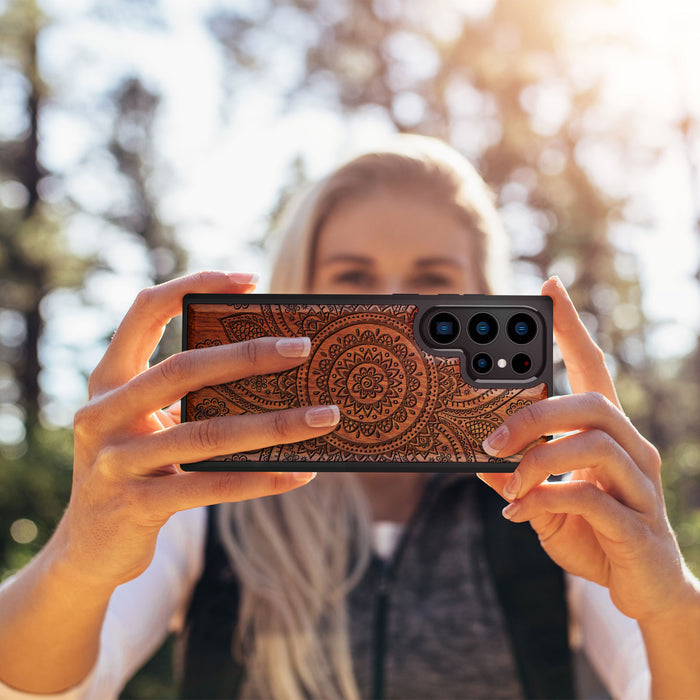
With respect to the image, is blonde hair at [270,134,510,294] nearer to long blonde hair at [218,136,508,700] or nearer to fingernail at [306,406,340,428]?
long blonde hair at [218,136,508,700]

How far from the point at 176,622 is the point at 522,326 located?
1908 millimetres

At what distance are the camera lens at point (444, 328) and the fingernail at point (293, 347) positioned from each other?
29cm

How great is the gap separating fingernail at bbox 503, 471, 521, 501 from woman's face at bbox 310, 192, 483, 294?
1249 millimetres

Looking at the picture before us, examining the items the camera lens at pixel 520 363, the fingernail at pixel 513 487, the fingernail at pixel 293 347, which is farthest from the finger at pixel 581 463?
the fingernail at pixel 293 347

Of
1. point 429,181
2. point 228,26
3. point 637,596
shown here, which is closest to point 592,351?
point 637,596

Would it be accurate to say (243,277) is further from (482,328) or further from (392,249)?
(392,249)

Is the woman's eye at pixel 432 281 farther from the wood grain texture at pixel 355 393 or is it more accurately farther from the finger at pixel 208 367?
the finger at pixel 208 367

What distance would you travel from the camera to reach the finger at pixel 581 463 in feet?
4.16

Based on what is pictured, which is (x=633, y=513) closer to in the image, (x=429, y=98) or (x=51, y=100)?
(x=429, y=98)

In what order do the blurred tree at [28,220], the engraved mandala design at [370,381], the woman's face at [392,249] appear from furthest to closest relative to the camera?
the blurred tree at [28,220], the woman's face at [392,249], the engraved mandala design at [370,381]

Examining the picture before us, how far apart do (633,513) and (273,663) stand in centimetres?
158

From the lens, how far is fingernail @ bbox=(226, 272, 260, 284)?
4.52 ft

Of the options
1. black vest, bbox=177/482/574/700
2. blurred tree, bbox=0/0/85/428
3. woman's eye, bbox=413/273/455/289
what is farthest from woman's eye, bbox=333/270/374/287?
blurred tree, bbox=0/0/85/428

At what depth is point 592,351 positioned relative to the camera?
1458 mm
